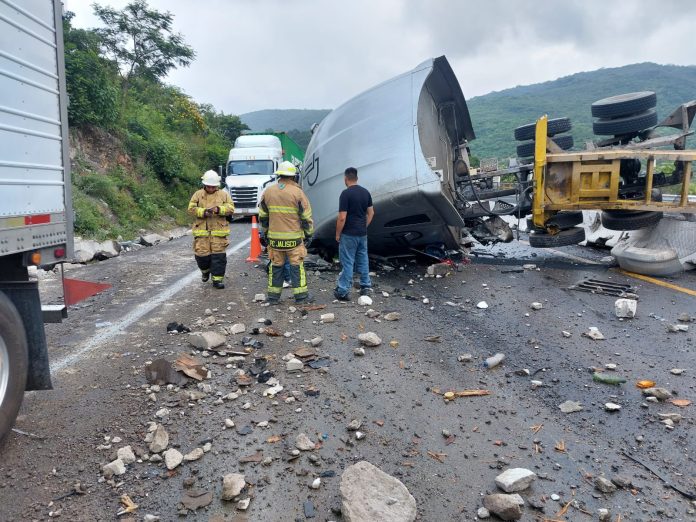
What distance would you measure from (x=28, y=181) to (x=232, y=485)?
179 cm

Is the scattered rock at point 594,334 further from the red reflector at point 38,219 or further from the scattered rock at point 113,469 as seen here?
the red reflector at point 38,219

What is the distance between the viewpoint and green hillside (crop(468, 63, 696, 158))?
175 ft

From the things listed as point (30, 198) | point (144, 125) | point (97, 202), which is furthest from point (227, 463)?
point (144, 125)

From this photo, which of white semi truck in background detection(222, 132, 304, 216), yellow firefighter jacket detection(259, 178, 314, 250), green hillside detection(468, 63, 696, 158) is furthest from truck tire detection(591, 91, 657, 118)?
green hillside detection(468, 63, 696, 158)

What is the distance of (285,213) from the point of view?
5320 millimetres

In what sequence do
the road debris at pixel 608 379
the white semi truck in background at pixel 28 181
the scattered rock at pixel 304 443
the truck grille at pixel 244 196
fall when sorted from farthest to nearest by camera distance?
1. the truck grille at pixel 244 196
2. the road debris at pixel 608 379
3. the scattered rock at pixel 304 443
4. the white semi truck in background at pixel 28 181

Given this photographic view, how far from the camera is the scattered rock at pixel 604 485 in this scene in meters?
2.20

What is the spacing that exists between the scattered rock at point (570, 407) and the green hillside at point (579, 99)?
41.6 metres


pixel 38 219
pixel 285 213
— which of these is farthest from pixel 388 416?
pixel 285 213

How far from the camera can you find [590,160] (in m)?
6.20

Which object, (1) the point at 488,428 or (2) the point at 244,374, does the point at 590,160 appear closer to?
(1) the point at 488,428

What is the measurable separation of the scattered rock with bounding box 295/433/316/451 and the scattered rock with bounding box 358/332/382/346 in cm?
140

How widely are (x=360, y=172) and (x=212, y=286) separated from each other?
2313mm

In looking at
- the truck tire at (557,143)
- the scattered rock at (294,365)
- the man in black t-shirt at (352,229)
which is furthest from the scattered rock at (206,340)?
the truck tire at (557,143)
